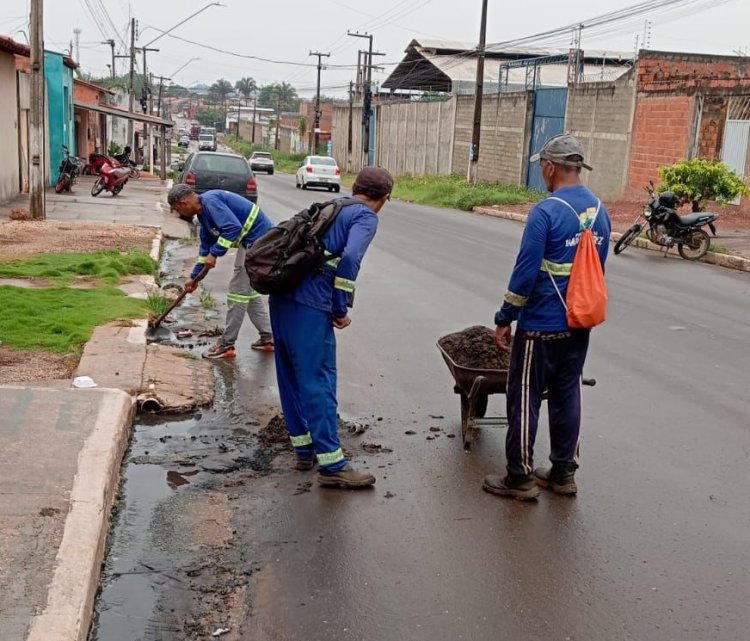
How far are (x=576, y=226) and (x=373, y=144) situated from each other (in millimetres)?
55032

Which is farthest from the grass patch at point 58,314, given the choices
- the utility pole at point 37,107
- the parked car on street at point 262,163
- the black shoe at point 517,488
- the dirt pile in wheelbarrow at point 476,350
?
the parked car on street at point 262,163

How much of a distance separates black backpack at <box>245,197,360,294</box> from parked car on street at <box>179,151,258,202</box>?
49.6 ft

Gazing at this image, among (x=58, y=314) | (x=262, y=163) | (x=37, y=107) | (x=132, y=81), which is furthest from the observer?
(x=262, y=163)

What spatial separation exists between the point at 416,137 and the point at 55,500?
4672 cm

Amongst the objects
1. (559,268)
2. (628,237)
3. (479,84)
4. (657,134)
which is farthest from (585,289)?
(479,84)

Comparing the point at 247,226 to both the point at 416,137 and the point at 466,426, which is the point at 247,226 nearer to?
the point at 466,426

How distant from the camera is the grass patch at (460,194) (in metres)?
30.2

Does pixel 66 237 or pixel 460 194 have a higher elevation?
pixel 66 237

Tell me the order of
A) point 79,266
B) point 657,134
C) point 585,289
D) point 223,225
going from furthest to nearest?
1. point 657,134
2. point 79,266
3. point 223,225
4. point 585,289

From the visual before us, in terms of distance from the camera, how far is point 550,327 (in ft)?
15.9

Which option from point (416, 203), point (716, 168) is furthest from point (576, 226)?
point (416, 203)

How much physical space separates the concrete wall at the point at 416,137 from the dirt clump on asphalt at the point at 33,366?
38.5 metres

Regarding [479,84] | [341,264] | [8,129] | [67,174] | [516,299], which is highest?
[479,84]

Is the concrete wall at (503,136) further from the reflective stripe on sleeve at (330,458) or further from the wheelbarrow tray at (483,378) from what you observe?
the reflective stripe on sleeve at (330,458)
